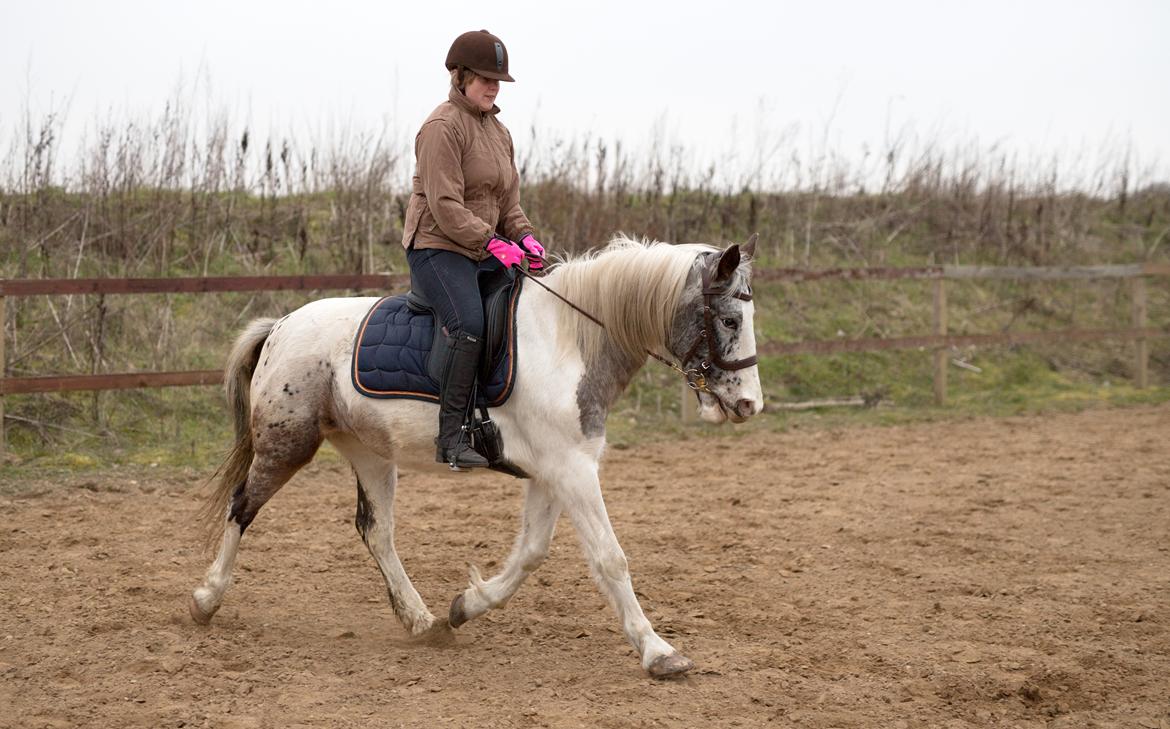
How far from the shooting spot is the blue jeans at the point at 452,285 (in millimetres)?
4227

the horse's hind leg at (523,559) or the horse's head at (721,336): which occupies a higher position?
the horse's head at (721,336)

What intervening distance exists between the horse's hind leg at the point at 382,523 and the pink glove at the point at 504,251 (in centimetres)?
126

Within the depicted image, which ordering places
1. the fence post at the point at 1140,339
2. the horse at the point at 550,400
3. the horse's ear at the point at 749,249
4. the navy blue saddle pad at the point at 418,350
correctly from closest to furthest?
the horse at the point at 550,400 → the horse's ear at the point at 749,249 → the navy blue saddle pad at the point at 418,350 → the fence post at the point at 1140,339

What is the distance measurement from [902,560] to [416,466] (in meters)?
2.83

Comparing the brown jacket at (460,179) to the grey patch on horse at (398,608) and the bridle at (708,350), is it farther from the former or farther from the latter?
the grey patch on horse at (398,608)

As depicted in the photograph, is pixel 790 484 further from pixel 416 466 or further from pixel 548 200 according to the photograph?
pixel 548 200

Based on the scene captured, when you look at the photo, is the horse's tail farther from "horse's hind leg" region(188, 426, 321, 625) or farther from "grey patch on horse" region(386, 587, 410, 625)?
"grey patch on horse" region(386, 587, 410, 625)

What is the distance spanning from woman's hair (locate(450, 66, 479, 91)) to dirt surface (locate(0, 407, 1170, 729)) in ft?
7.82

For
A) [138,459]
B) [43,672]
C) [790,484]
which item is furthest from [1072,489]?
[138,459]

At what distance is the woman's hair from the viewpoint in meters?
4.30

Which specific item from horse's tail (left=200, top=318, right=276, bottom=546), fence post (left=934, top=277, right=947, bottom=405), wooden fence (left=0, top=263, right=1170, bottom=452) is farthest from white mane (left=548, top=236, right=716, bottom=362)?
fence post (left=934, top=277, right=947, bottom=405)

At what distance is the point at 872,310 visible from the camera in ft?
48.1

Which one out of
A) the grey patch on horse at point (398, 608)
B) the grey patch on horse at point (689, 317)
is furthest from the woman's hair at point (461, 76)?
the grey patch on horse at point (398, 608)

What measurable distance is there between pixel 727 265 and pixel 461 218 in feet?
3.54
